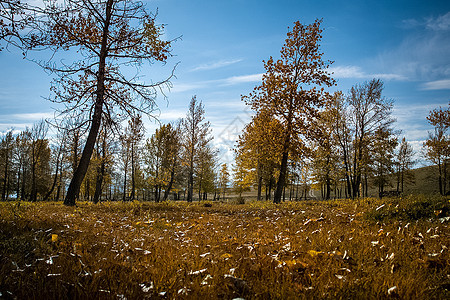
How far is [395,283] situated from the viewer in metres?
2.19

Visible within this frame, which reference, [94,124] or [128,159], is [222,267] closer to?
[94,124]

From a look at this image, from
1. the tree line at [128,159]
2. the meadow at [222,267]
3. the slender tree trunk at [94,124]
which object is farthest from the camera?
the tree line at [128,159]

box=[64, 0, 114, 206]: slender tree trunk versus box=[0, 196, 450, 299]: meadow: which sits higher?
box=[64, 0, 114, 206]: slender tree trunk

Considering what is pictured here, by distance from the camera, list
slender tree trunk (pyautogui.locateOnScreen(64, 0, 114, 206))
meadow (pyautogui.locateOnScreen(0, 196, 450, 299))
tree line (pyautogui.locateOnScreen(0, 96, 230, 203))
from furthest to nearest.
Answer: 1. tree line (pyautogui.locateOnScreen(0, 96, 230, 203))
2. slender tree trunk (pyautogui.locateOnScreen(64, 0, 114, 206))
3. meadow (pyautogui.locateOnScreen(0, 196, 450, 299))

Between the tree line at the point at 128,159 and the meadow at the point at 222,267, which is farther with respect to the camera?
the tree line at the point at 128,159

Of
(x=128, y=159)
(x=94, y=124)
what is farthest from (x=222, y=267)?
(x=128, y=159)

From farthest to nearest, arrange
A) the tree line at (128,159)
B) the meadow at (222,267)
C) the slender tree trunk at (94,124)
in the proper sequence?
the tree line at (128,159) → the slender tree trunk at (94,124) → the meadow at (222,267)

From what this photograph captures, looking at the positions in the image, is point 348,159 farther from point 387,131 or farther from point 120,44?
point 120,44

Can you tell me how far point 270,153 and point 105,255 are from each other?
13605 millimetres

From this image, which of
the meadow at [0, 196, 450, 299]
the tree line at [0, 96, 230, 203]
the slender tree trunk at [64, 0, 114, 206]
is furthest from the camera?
the tree line at [0, 96, 230, 203]

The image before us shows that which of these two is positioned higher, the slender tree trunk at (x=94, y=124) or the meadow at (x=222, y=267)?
the slender tree trunk at (x=94, y=124)

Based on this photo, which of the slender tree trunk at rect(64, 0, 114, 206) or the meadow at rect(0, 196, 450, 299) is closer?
the meadow at rect(0, 196, 450, 299)

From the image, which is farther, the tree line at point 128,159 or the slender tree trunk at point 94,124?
the tree line at point 128,159

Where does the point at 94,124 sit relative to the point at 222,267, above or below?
above
